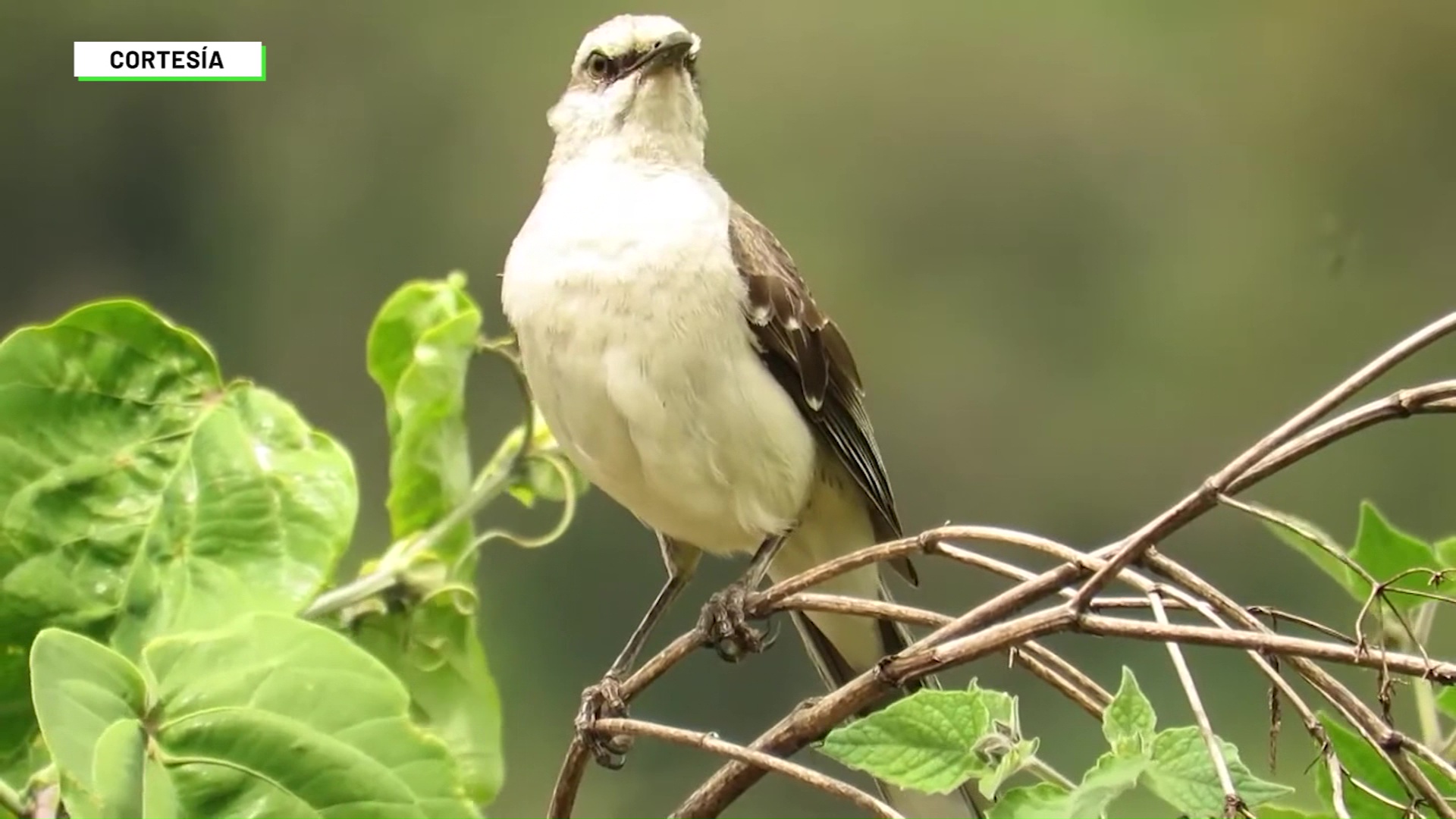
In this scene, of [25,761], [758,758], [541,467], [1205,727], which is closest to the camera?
[1205,727]

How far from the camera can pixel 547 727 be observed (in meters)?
2.10

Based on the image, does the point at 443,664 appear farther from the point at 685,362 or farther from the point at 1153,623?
the point at 1153,623

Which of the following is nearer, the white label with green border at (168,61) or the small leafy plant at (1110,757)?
the small leafy plant at (1110,757)

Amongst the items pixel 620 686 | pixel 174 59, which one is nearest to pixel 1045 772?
pixel 620 686

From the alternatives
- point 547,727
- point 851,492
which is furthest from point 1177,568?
point 547,727

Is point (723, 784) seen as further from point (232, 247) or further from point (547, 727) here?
point (232, 247)

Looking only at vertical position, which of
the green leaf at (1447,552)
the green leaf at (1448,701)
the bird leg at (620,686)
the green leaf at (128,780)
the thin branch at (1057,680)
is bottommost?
the bird leg at (620,686)

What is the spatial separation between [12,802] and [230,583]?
158 mm

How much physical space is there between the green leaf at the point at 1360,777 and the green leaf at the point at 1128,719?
15 centimetres

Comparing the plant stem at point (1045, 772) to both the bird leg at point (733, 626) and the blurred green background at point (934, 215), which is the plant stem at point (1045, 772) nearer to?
Answer: the bird leg at point (733, 626)

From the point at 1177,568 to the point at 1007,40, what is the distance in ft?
6.77

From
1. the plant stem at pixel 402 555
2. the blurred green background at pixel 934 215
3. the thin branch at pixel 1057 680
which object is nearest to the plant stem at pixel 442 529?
the plant stem at pixel 402 555

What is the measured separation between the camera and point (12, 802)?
0.67m

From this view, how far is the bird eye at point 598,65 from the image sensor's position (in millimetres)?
1163
